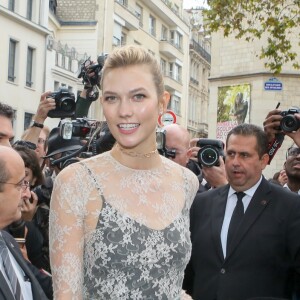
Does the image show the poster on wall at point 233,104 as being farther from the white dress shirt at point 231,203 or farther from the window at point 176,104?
the window at point 176,104

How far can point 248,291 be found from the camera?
4637 millimetres

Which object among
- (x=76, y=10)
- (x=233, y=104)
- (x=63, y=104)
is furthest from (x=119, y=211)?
(x=76, y=10)

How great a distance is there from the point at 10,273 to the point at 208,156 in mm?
2356

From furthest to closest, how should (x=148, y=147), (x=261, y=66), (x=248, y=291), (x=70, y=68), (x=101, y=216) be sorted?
(x=70, y=68) → (x=261, y=66) → (x=248, y=291) → (x=148, y=147) → (x=101, y=216)

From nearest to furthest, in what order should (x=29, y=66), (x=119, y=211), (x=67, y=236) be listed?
(x=67, y=236) → (x=119, y=211) → (x=29, y=66)

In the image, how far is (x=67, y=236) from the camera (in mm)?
2613

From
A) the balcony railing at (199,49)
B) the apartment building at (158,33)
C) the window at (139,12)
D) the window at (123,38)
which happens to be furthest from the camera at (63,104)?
the balcony railing at (199,49)

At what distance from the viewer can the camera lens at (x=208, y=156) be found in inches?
206

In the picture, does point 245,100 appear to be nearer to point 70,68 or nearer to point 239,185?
point 70,68

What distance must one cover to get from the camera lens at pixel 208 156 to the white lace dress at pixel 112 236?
2342 mm

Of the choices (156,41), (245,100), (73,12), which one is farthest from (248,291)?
(156,41)

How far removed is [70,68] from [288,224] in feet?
97.5

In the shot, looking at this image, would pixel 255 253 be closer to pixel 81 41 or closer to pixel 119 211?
pixel 119 211

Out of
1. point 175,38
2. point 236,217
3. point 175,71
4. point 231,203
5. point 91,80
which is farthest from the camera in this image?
point 175,38
